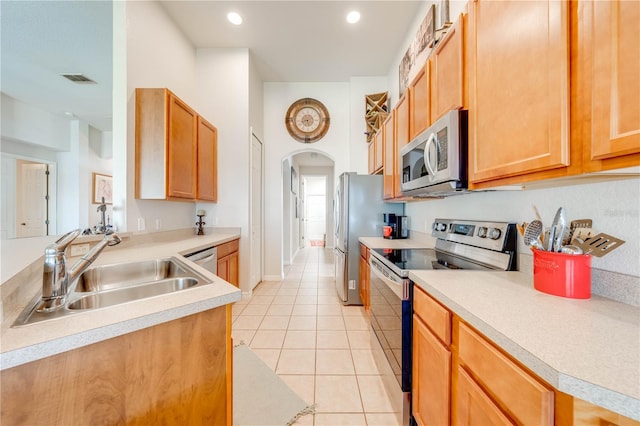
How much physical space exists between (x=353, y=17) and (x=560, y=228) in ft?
10.1

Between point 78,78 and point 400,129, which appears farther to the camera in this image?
point 78,78

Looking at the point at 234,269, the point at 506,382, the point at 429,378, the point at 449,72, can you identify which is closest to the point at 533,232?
the point at 506,382

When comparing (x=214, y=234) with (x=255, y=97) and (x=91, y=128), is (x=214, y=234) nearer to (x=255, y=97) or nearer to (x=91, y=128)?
(x=255, y=97)

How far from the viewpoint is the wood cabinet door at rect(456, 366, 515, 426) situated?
702mm

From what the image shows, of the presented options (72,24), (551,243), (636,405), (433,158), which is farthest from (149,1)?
(636,405)

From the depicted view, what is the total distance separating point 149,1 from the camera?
8.20 ft

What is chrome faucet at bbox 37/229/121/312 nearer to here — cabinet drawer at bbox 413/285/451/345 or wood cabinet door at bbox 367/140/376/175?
cabinet drawer at bbox 413/285/451/345

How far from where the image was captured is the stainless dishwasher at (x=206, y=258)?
2.16 metres

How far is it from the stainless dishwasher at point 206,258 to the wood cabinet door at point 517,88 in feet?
7.08

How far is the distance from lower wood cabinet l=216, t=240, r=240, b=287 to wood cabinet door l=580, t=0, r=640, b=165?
2.83 metres

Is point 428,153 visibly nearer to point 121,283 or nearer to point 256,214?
point 121,283

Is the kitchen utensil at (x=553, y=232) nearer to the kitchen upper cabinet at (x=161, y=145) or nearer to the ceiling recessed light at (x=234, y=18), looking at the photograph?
the kitchen upper cabinet at (x=161, y=145)

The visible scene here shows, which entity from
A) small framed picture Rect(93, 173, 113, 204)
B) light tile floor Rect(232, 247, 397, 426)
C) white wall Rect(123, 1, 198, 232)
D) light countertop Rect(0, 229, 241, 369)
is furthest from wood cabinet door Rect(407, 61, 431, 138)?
small framed picture Rect(93, 173, 113, 204)

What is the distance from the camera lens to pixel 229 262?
9.80 ft
